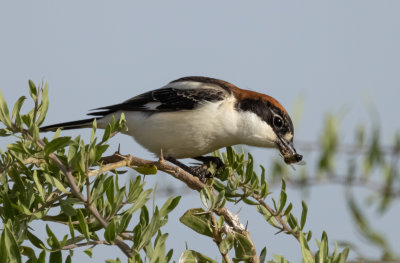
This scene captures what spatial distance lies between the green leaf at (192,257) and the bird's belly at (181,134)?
2.37 metres

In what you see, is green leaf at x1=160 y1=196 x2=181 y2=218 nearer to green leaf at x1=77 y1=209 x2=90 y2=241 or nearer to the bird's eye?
green leaf at x1=77 y1=209 x2=90 y2=241

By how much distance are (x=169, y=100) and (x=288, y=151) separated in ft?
3.38

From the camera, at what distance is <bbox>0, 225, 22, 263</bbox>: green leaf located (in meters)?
2.01

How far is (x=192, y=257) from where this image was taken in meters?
2.37

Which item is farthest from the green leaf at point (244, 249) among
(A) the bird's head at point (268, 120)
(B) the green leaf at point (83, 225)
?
(A) the bird's head at point (268, 120)

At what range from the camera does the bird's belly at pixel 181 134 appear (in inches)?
189

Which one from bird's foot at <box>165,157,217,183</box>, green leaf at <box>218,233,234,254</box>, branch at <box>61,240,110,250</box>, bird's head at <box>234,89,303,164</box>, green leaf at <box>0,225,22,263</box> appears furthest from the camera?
bird's head at <box>234,89,303,164</box>

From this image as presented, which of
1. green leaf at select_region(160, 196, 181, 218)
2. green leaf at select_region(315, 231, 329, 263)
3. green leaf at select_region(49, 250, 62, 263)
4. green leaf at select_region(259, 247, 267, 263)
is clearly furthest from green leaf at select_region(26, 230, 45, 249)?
green leaf at select_region(315, 231, 329, 263)

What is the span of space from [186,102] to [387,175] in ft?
6.63

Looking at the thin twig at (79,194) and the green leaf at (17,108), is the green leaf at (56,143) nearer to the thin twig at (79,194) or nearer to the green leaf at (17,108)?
the thin twig at (79,194)

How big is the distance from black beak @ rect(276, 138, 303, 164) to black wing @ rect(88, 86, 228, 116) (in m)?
0.60

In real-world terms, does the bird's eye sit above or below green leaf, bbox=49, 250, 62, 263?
below

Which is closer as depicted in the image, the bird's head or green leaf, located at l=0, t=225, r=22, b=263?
green leaf, located at l=0, t=225, r=22, b=263

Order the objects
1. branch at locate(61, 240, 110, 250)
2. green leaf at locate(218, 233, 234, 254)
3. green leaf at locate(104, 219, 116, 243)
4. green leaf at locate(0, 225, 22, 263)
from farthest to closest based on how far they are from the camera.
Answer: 1. green leaf at locate(218, 233, 234, 254)
2. branch at locate(61, 240, 110, 250)
3. green leaf at locate(104, 219, 116, 243)
4. green leaf at locate(0, 225, 22, 263)
